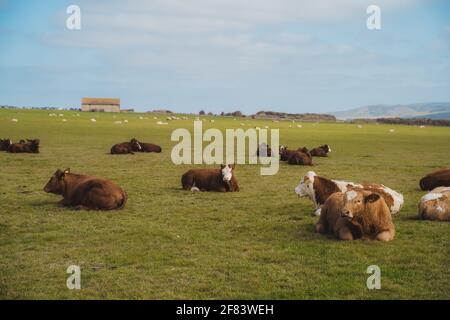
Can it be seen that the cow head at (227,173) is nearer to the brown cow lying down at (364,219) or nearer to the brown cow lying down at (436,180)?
the brown cow lying down at (436,180)

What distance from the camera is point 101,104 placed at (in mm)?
169125

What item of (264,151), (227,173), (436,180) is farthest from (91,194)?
(264,151)

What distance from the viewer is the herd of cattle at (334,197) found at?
388 inches

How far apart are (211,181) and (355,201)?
7477mm

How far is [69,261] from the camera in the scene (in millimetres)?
8539

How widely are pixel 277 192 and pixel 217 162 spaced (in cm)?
950

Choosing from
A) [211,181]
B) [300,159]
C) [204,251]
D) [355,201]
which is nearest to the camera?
[204,251]

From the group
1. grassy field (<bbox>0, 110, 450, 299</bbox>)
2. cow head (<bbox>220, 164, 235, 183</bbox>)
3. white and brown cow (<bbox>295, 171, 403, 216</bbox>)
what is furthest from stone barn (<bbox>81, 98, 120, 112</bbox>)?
white and brown cow (<bbox>295, 171, 403, 216</bbox>)

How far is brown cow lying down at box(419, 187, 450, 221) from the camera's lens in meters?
11.6

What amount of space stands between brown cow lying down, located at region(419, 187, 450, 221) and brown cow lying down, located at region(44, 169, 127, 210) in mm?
6786

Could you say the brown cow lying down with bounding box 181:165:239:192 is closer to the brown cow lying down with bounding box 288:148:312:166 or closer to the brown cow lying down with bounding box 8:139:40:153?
the brown cow lying down with bounding box 288:148:312:166

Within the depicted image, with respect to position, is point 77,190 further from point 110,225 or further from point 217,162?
point 217,162

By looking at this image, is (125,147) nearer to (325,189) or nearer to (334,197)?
(325,189)

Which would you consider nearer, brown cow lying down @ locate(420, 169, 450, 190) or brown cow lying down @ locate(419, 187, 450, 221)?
brown cow lying down @ locate(419, 187, 450, 221)
